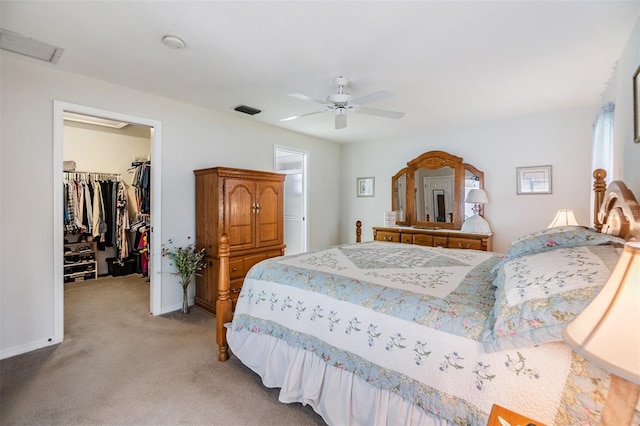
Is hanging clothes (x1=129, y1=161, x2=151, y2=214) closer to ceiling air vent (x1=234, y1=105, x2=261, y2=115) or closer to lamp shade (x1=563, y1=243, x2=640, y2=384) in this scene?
Result: ceiling air vent (x1=234, y1=105, x2=261, y2=115)

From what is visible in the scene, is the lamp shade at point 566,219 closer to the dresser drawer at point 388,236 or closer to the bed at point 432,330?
the bed at point 432,330

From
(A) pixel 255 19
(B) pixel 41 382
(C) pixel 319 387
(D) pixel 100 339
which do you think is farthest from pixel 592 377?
(D) pixel 100 339

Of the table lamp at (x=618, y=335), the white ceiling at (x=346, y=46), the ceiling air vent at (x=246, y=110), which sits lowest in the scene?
the table lamp at (x=618, y=335)

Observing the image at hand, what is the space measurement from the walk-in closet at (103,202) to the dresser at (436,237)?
3645 millimetres

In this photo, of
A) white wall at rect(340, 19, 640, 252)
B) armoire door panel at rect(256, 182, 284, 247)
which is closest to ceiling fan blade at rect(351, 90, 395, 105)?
armoire door panel at rect(256, 182, 284, 247)

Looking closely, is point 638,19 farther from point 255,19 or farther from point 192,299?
point 192,299

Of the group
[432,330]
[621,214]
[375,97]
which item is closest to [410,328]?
[432,330]

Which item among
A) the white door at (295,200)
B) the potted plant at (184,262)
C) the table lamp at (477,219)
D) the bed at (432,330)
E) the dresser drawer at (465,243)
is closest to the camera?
the bed at (432,330)

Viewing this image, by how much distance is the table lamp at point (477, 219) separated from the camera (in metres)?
4.10

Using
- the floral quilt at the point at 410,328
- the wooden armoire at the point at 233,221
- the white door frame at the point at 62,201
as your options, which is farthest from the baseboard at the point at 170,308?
the floral quilt at the point at 410,328

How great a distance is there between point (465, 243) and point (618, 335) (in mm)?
3531

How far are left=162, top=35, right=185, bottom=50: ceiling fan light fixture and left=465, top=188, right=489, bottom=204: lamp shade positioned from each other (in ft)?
12.5

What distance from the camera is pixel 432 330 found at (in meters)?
1.34

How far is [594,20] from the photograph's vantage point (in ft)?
6.23
